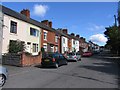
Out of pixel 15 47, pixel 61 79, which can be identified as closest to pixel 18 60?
pixel 15 47

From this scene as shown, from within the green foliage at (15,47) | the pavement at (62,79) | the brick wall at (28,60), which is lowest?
the pavement at (62,79)

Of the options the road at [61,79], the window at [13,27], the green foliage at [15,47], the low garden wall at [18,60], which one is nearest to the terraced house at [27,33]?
the window at [13,27]

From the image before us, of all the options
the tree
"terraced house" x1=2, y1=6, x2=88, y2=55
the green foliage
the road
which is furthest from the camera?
the tree

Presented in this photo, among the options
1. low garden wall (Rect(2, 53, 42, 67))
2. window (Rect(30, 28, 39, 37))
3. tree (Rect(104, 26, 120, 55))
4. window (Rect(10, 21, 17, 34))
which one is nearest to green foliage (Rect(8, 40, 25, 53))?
window (Rect(10, 21, 17, 34))

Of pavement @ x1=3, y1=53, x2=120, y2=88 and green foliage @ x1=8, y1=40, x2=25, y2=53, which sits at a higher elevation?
green foliage @ x1=8, y1=40, x2=25, y2=53

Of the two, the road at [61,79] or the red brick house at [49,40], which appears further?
the red brick house at [49,40]

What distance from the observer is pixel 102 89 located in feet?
30.6

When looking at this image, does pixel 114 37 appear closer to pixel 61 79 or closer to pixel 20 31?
pixel 20 31

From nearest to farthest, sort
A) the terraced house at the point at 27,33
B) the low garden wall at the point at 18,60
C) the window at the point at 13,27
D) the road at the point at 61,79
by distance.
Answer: the road at the point at 61,79 → the low garden wall at the point at 18,60 → the terraced house at the point at 27,33 → the window at the point at 13,27

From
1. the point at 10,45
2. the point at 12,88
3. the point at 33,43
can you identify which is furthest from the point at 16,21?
the point at 12,88

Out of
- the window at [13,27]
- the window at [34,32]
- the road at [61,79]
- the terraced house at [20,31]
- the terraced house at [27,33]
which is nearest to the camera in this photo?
the road at [61,79]

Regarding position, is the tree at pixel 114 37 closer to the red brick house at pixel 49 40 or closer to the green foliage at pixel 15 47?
the red brick house at pixel 49 40

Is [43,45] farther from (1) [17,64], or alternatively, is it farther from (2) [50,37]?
(1) [17,64]

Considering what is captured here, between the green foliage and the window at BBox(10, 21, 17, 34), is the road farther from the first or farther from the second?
the window at BBox(10, 21, 17, 34)
